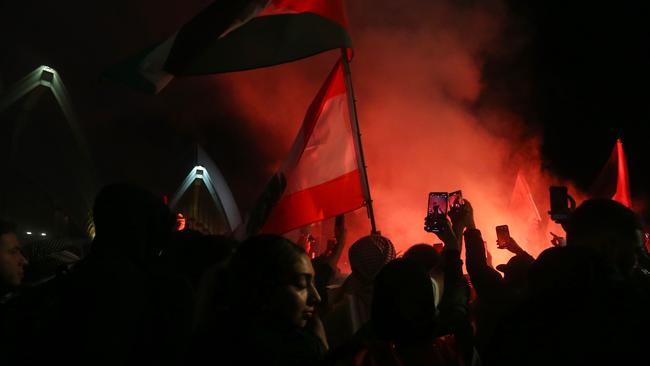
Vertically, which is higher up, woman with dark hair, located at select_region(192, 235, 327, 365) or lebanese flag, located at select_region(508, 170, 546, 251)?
lebanese flag, located at select_region(508, 170, 546, 251)

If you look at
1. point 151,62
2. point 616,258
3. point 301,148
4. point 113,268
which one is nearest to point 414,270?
point 616,258

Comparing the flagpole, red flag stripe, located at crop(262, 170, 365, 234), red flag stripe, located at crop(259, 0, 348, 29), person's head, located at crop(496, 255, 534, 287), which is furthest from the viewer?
red flag stripe, located at crop(259, 0, 348, 29)

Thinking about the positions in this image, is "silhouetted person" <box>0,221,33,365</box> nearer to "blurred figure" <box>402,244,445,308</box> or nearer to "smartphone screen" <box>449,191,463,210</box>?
"blurred figure" <box>402,244,445,308</box>

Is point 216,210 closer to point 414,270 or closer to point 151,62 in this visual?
point 151,62

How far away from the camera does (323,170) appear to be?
4.32 meters

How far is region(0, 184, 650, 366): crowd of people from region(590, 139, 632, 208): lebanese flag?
4979 millimetres

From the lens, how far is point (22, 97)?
16406 millimetres

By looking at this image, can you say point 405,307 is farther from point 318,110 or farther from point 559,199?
point 318,110

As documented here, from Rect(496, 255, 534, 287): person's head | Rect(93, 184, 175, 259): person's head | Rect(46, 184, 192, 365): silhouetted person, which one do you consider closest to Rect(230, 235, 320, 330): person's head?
Rect(46, 184, 192, 365): silhouetted person

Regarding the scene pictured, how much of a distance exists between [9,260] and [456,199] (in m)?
2.57

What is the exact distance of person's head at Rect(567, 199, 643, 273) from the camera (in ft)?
6.23

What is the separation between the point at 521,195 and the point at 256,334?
6.91 meters

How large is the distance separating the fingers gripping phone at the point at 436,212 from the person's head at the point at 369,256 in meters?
0.44

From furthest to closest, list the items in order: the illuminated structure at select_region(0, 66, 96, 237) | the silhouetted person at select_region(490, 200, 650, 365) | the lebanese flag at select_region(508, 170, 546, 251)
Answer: the illuminated structure at select_region(0, 66, 96, 237), the lebanese flag at select_region(508, 170, 546, 251), the silhouetted person at select_region(490, 200, 650, 365)
